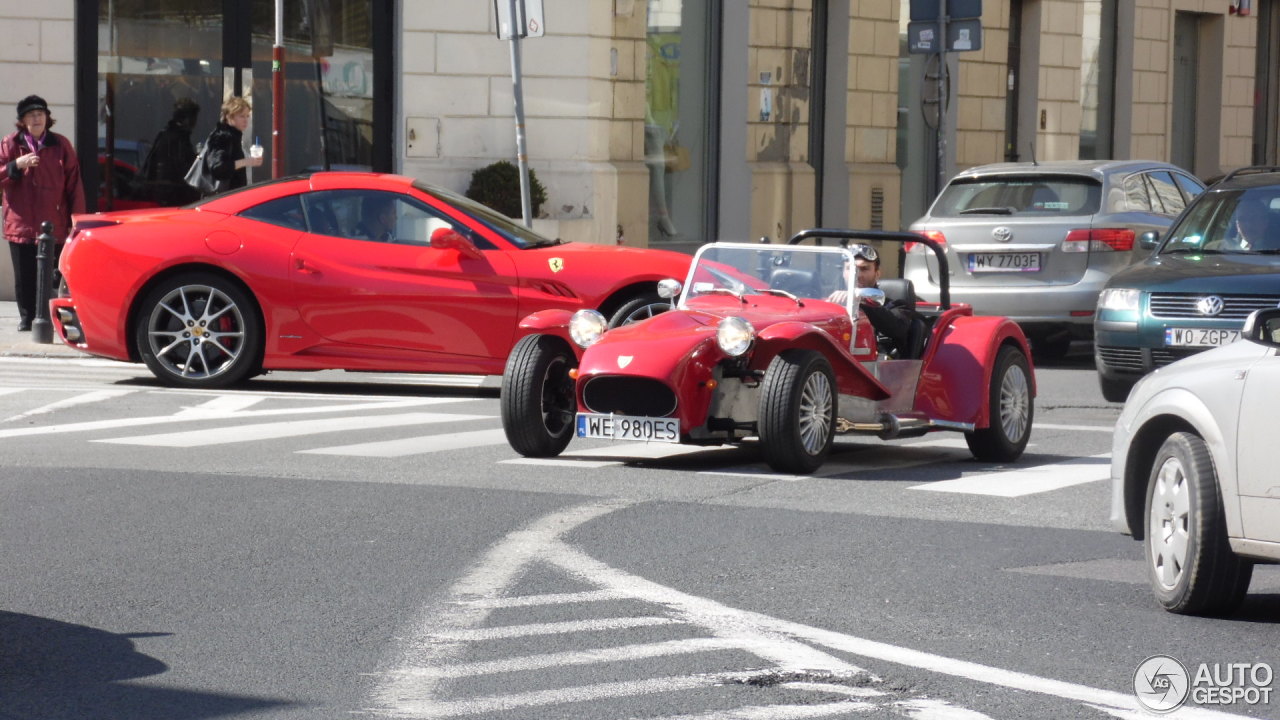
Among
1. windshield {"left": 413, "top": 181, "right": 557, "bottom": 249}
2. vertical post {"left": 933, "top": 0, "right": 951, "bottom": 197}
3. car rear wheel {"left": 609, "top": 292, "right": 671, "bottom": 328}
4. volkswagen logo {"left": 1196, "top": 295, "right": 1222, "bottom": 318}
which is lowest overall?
car rear wheel {"left": 609, "top": 292, "right": 671, "bottom": 328}

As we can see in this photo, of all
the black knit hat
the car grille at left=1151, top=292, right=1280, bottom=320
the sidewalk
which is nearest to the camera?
the car grille at left=1151, top=292, right=1280, bottom=320

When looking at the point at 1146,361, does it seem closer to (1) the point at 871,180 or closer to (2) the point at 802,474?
(2) the point at 802,474

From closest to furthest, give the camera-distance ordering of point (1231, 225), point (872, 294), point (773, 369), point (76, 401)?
point (773, 369) < point (872, 294) < point (76, 401) < point (1231, 225)

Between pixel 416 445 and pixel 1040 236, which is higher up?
pixel 1040 236

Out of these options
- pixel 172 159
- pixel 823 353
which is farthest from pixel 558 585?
pixel 172 159

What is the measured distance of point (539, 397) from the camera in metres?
10.2

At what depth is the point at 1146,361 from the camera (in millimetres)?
13039

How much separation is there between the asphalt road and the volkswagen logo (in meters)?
2.08

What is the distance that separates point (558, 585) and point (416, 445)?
401 centimetres

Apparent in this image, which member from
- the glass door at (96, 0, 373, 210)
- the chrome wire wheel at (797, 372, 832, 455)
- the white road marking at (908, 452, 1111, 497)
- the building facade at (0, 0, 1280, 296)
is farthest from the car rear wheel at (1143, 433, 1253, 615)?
the glass door at (96, 0, 373, 210)

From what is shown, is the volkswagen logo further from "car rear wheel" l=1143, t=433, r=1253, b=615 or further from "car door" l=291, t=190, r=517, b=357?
"car rear wheel" l=1143, t=433, r=1253, b=615

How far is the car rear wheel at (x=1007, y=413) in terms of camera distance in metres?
10.8

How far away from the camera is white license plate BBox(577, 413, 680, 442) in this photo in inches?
380

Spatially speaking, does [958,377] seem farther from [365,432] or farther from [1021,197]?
[1021,197]
